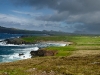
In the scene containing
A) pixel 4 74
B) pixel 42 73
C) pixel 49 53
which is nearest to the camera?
pixel 4 74

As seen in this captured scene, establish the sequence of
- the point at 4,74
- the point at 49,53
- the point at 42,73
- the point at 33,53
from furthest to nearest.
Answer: the point at 33,53
the point at 49,53
the point at 42,73
the point at 4,74

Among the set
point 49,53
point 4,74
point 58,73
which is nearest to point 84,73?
point 58,73

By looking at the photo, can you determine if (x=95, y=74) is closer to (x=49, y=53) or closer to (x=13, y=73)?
(x=13, y=73)

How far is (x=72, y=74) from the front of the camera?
1626 inches

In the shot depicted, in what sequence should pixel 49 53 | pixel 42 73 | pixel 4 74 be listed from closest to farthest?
pixel 4 74 → pixel 42 73 → pixel 49 53

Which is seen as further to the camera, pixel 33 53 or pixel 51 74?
pixel 33 53

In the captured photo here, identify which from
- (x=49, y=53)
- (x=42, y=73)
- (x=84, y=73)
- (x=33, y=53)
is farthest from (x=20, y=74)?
(x=33, y=53)

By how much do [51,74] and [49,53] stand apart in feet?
215

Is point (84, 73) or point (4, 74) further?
point (84, 73)

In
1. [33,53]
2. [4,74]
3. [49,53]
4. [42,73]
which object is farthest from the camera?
[33,53]

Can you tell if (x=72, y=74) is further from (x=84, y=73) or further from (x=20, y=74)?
Answer: (x=20, y=74)

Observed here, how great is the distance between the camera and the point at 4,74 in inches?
1534

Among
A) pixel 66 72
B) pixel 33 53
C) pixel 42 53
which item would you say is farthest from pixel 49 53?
pixel 66 72

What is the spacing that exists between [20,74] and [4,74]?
9.03 feet
